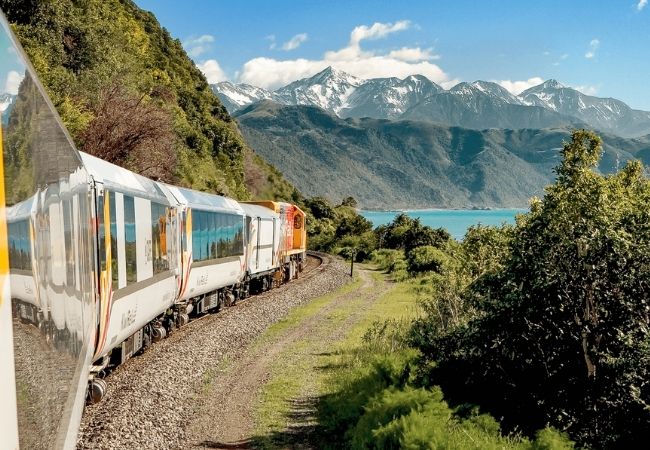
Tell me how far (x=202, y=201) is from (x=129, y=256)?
794cm

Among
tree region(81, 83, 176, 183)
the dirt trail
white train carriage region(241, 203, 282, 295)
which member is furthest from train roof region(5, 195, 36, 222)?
tree region(81, 83, 176, 183)

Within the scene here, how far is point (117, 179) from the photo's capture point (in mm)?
10469

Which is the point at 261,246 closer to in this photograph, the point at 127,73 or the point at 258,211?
the point at 258,211

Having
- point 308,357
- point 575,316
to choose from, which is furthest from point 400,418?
point 308,357

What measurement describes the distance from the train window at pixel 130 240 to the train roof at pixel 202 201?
→ 192 inches

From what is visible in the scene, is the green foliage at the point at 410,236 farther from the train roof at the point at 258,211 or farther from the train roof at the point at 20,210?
the train roof at the point at 20,210

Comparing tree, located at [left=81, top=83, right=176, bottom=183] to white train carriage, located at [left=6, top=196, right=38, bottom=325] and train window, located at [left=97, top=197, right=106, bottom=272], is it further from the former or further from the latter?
white train carriage, located at [left=6, top=196, right=38, bottom=325]

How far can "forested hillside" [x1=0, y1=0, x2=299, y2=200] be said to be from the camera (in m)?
30.5

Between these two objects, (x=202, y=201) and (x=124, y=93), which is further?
(x=124, y=93)

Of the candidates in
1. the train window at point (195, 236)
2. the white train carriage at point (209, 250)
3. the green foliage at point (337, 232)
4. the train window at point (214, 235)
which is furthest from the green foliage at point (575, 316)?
the green foliage at point (337, 232)

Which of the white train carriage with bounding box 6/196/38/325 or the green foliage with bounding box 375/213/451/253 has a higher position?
the white train carriage with bounding box 6/196/38/325

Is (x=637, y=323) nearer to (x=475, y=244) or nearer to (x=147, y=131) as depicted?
(x=475, y=244)

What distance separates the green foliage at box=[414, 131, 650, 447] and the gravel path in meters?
A: 5.10

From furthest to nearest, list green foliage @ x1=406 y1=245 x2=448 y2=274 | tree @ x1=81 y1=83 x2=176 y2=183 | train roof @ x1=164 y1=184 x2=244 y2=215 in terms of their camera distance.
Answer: green foliage @ x1=406 y1=245 x2=448 y2=274 < tree @ x1=81 y1=83 x2=176 y2=183 < train roof @ x1=164 y1=184 x2=244 y2=215
